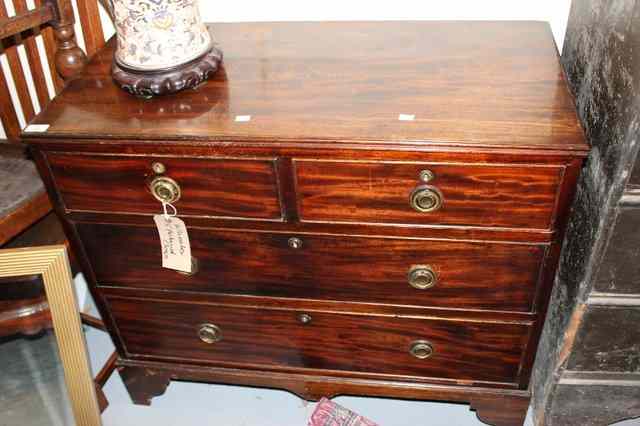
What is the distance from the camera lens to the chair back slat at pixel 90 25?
5.18ft

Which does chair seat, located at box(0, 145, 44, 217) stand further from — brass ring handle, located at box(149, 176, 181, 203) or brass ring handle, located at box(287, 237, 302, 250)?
brass ring handle, located at box(287, 237, 302, 250)

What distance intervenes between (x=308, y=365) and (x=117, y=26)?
2.92ft

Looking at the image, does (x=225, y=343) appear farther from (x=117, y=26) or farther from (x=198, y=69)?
(x=117, y=26)

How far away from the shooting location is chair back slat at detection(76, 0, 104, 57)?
1.58 m

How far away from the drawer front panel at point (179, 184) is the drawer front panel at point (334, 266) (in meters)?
0.07

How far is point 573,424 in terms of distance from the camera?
155 centimetres

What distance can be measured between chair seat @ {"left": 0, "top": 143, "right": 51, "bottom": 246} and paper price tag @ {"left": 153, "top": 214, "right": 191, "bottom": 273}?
400 mm

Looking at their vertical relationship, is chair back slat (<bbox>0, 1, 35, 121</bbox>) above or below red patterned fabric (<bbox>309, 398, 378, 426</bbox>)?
above

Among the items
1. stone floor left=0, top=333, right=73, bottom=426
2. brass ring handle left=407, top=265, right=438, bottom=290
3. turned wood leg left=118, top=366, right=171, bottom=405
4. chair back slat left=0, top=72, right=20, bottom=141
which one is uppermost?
chair back slat left=0, top=72, right=20, bottom=141

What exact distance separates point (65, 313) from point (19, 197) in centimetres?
30

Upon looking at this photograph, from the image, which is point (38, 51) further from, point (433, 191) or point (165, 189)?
point (433, 191)

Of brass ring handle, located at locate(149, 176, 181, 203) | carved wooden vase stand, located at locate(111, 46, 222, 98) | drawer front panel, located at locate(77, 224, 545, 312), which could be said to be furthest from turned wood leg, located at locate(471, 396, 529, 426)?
carved wooden vase stand, located at locate(111, 46, 222, 98)

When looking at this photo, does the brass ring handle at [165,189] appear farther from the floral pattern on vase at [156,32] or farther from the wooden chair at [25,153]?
the wooden chair at [25,153]

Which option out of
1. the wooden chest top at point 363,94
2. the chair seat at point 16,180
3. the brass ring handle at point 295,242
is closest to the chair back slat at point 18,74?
the chair seat at point 16,180
